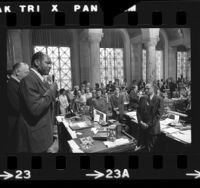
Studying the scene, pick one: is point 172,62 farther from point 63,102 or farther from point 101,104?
point 63,102

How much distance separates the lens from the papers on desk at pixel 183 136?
12.7 feet

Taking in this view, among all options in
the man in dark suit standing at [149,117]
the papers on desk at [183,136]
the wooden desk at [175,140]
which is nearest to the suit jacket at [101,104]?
the man in dark suit standing at [149,117]

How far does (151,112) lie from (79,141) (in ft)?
5.57

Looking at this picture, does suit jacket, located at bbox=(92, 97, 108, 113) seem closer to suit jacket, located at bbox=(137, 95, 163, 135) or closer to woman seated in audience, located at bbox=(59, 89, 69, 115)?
woman seated in audience, located at bbox=(59, 89, 69, 115)

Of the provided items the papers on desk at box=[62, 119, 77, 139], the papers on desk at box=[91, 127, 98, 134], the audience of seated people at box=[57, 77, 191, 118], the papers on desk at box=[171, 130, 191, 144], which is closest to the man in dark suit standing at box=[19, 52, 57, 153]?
the papers on desk at box=[62, 119, 77, 139]

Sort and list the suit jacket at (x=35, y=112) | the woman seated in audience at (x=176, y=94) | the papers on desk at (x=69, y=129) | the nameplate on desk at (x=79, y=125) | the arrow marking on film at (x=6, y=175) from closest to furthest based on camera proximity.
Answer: the arrow marking on film at (x=6, y=175)
the suit jacket at (x=35, y=112)
the papers on desk at (x=69, y=129)
the nameplate on desk at (x=79, y=125)
the woman seated in audience at (x=176, y=94)

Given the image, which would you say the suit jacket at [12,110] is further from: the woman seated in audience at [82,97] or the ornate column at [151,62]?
the ornate column at [151,62]

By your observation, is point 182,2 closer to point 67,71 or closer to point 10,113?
point 10,113

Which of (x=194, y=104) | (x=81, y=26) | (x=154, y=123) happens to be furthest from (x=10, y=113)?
(x=194, y=104)

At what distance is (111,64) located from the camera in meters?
8.52

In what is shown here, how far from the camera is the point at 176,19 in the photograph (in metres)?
3.34

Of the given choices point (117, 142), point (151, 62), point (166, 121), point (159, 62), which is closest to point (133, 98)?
point (166, 121)

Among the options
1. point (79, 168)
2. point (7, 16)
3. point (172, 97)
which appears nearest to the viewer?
point (7, 16)

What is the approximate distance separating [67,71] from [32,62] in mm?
3044
